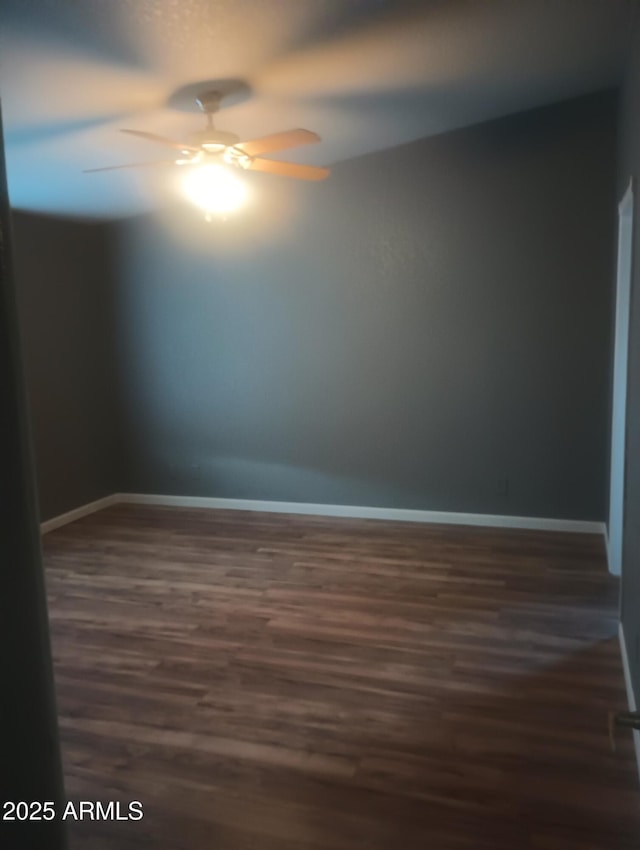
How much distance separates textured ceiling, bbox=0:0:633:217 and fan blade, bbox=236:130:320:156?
291mm

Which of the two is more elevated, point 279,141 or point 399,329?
point 279,141

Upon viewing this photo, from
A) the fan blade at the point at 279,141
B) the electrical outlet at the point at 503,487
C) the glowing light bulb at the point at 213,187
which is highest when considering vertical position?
the fan blade at the point at 279,141

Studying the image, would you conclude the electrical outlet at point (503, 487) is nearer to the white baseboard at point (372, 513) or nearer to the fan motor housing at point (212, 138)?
the white baseboard at point (372, 513)

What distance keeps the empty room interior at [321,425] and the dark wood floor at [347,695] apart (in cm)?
2

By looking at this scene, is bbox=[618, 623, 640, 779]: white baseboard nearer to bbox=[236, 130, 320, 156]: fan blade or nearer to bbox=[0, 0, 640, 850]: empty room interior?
bbox=[0, 0, 640, 850]: empty room interior

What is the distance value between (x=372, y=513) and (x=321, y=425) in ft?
Result: 2.67

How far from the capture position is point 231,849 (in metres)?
1.99

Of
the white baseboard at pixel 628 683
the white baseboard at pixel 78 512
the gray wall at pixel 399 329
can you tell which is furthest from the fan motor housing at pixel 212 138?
the white baseboard at pixel 78 512

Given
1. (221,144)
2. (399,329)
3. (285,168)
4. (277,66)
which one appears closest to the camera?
(277,66)

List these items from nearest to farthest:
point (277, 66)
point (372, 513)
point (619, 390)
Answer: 1. point (277, 66)
2. point (619, 390)
3. point (372, 513)

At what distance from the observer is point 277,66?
2.96 metres

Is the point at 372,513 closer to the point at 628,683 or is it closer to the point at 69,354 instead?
the point at 628,683

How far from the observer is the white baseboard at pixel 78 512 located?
525cm

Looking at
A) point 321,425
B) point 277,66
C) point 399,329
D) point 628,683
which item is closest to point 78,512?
point 321,425
